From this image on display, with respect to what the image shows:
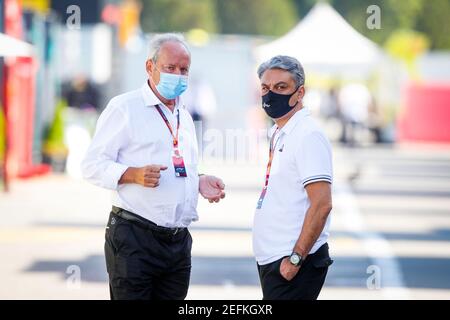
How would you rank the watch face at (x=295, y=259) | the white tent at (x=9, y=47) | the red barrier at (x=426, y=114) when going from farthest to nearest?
the red barrier at (x=426, y=114), the white tent at (x=9, y=47), the watch face at (x=295, y=259)

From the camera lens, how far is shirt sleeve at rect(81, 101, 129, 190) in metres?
6.81

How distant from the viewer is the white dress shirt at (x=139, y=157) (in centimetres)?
681

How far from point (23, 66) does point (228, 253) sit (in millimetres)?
9883

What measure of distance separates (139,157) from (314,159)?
102cm

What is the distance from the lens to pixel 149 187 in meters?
6.72

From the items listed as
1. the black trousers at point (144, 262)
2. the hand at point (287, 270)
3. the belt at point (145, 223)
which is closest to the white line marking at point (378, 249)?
the black trousers at point (144, 262)

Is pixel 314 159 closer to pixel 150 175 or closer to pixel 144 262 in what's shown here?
pixel 150 175

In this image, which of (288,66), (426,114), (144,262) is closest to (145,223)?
(144,262)

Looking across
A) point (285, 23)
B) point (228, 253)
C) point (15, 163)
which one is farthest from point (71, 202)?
point (285, 23)

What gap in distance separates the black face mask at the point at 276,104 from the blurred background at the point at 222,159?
2.83 m

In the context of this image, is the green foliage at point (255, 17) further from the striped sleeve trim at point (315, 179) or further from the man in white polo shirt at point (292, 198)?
the striped sleeve trim at point (315, 179)
